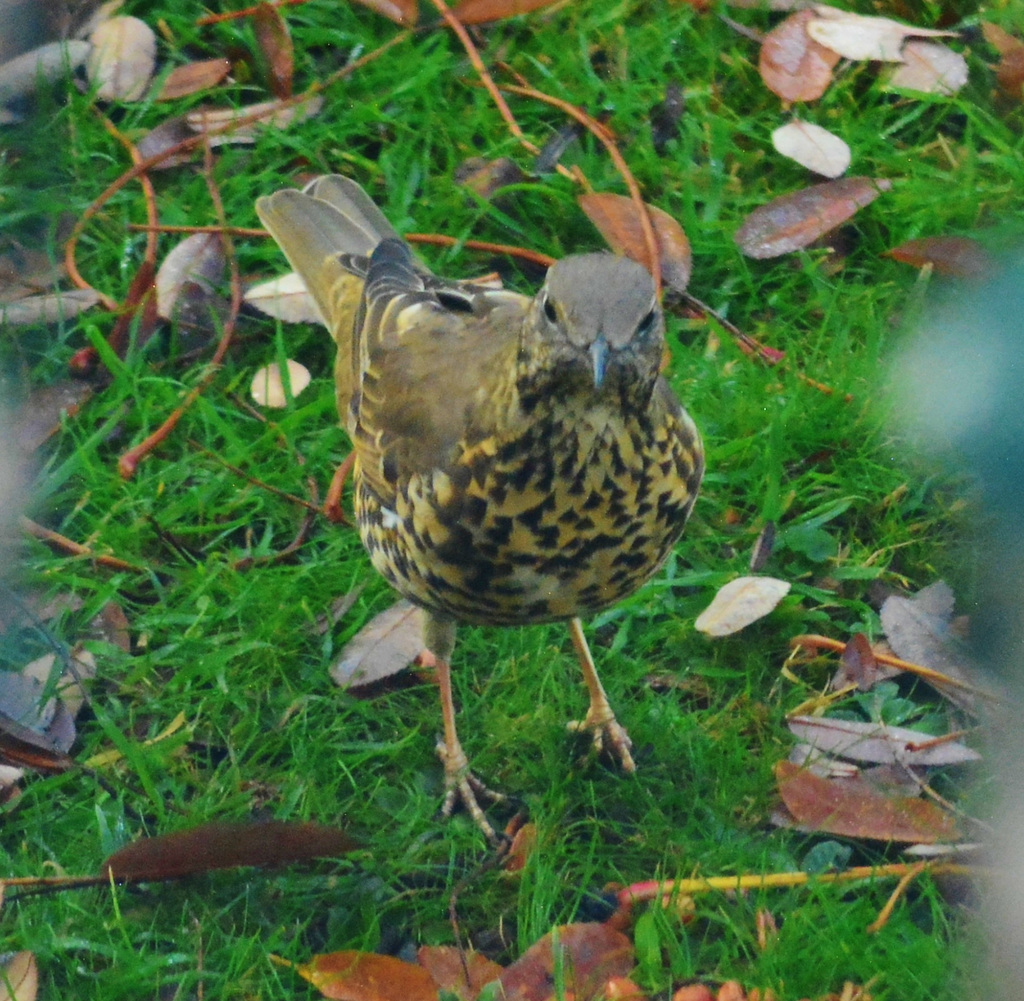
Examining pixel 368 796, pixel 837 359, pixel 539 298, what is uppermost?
pixel 539 298

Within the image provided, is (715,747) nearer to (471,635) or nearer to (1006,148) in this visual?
(471,635)

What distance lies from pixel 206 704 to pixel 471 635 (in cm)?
57

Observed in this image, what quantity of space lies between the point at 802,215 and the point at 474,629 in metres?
1.43

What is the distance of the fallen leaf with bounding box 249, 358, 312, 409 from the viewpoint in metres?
3.52

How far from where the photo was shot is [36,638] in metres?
3.11

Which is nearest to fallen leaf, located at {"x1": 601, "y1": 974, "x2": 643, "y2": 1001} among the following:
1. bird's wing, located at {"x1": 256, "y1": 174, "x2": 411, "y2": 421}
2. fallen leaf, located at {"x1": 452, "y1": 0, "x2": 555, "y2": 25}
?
bird's wing, located at {"x1": 256, "y1": 174, "x2": 411, "y2": 421}

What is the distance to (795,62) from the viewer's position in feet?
13.2

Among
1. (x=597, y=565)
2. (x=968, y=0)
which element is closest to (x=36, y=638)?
(x=597, y=565)

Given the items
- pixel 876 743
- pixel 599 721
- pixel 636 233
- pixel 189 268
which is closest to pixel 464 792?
pixel 599 721

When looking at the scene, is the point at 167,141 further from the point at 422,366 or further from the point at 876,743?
the point at 876,743

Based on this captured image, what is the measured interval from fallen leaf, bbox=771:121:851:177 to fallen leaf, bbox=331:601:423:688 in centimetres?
164

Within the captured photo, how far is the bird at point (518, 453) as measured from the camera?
2.01 metres

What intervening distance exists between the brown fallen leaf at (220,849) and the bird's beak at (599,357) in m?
1.10

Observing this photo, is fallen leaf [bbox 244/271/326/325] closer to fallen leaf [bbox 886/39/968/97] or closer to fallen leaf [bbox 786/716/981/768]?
fallen leaf [bbox 786/716/981/768]
